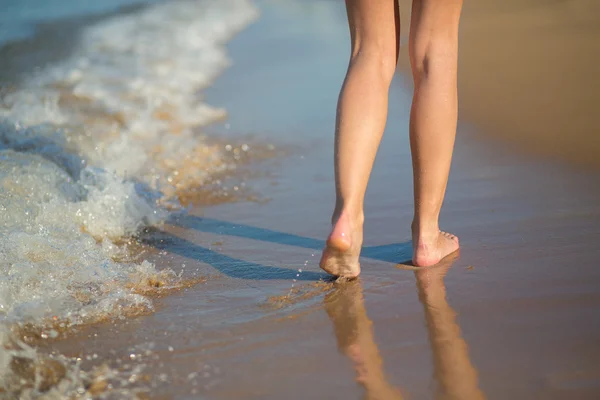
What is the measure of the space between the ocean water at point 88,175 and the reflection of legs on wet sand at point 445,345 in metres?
0.77

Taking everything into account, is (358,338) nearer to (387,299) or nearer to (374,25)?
(387,299)

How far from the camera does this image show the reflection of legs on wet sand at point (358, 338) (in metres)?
1.56

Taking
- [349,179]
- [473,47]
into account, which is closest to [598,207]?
[349,179]

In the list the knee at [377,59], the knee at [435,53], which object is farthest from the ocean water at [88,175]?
the knee at [435,53]

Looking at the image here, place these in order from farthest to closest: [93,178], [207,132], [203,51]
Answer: [203,51] → [207,132] → [93,178]

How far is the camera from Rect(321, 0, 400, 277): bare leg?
212 cm

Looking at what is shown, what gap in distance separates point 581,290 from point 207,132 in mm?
2875

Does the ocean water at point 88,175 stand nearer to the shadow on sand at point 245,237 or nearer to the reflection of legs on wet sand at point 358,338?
the shadow on sand at point 245,237

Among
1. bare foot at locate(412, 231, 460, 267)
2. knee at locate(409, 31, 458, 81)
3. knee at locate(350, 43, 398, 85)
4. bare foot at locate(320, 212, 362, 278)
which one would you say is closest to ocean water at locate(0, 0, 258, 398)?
bare foot at locate(320, 212, 362, 278)

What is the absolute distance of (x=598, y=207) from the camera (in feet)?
8.45

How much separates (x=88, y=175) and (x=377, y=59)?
1700 mm

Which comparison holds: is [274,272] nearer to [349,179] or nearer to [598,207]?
[349,179]

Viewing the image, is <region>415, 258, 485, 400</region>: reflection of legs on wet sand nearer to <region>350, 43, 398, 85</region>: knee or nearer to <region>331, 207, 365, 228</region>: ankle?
<region>331, 207, 365, 228</region>: ankle

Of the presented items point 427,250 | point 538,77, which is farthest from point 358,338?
point 538,77
